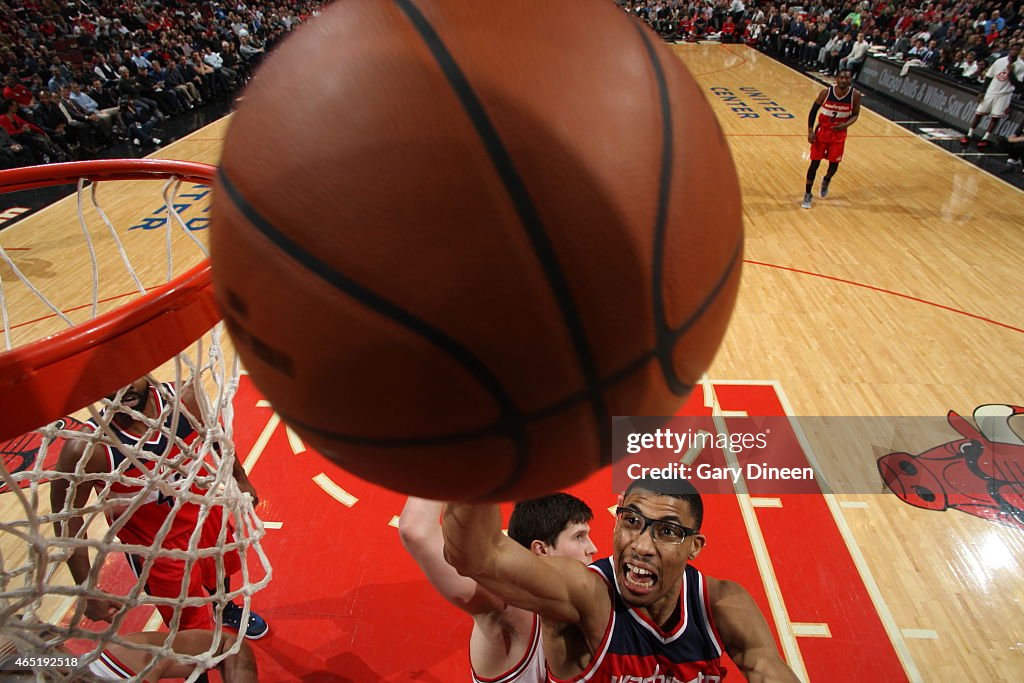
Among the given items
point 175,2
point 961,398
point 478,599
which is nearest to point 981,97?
point 961,398

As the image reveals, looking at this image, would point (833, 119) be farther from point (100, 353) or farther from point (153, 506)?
point (100, 353)

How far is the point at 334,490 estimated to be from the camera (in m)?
3.75

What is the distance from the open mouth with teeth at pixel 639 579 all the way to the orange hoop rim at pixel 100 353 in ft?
4.46

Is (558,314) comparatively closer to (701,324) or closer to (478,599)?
(701,324)

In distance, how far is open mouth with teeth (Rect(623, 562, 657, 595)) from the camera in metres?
1.97

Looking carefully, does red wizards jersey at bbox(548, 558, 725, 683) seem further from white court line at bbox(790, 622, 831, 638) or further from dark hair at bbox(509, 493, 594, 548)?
white court line at bbox(790, 622, 831, 638)

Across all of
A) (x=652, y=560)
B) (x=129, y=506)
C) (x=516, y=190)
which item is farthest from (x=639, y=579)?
(x=516, y=190)

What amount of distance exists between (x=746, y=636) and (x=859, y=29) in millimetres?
17543

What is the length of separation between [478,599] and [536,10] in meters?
1.61

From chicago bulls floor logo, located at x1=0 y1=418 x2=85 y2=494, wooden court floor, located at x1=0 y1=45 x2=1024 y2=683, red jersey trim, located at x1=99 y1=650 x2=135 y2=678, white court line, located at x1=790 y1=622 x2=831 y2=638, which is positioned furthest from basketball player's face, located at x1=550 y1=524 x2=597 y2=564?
chicago bulls floor logo, located at x1=0 y1=418 x2=85 y2=494

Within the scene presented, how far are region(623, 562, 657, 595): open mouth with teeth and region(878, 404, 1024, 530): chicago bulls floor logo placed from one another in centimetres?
239

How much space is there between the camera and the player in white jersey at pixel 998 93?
8.77 m
